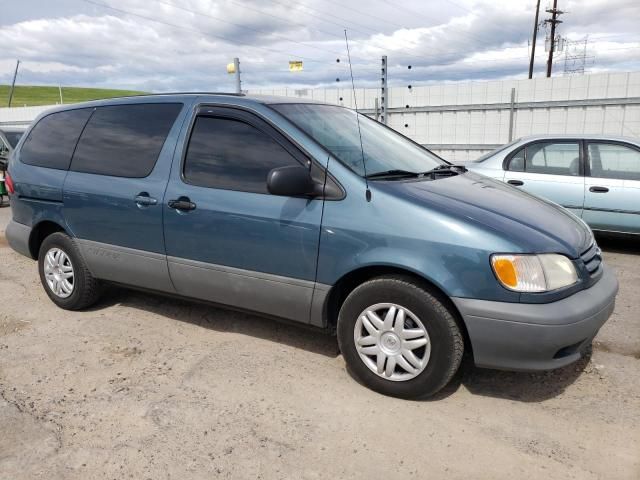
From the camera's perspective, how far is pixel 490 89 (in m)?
12.2

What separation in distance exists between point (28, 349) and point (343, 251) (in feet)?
7.95

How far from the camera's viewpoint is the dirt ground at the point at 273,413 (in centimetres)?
247

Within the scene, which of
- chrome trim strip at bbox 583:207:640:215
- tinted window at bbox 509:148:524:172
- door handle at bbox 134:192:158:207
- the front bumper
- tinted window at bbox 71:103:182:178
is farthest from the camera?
tinted window at bbox 509:148:524:172

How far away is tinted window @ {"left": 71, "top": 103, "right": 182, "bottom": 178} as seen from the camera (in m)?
3.79

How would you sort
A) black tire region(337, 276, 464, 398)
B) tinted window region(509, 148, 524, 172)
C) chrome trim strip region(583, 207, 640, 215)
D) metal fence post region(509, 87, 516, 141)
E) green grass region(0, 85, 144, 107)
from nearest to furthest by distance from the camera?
1. black tire region(337, 276, 464, 398)
2. chrome trim strip region(583, 207, 640, 215)
3. tinted window region(509, 148, 524, 172)
4. metal fence post region(509, 87, 516, 141)
5. green grass region(0, 85, 144, 107)

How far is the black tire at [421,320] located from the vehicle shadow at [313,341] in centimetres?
16

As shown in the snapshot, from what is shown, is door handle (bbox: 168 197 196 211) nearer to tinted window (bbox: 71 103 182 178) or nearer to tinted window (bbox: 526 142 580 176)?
tinted window (bbox: 71 103 182 178)

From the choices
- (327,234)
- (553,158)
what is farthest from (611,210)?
(327,234)

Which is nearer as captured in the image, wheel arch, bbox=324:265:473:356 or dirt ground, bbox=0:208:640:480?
dirt ground, bbox=0:208:640:480

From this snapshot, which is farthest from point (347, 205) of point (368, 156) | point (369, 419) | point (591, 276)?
point (591, 276)

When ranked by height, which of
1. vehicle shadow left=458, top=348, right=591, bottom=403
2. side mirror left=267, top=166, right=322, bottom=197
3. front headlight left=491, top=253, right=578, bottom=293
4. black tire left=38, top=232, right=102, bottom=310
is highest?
side mirror left=267, top=166, right=322, bottom=197

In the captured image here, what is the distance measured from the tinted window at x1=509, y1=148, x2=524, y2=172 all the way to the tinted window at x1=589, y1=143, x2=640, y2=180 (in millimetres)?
766

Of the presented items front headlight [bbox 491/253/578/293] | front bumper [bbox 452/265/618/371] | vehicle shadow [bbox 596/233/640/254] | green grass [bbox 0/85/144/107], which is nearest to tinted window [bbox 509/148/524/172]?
vehicle shadow [bbox 596/233/640/254]

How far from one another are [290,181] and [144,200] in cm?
130
